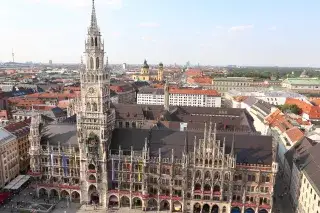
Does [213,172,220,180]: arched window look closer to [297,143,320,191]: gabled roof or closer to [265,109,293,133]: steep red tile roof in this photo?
[297,143,320,191]: gabled roof

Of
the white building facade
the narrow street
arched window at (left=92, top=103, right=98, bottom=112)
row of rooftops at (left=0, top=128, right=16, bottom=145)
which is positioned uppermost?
arched window at (left=92, top=103, right=98, bottom=112)

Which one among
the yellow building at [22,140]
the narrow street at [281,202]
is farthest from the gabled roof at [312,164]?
the yellow building at [22,140]

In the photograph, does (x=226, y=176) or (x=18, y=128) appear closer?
(x=226, y=176)

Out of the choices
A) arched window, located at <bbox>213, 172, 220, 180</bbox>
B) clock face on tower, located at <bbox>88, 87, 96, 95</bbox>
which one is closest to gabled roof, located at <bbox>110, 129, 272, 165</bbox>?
arched window, located at <bbox>213, 172, 220, 180</bbox>

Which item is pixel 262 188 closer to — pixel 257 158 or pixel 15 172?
pixel 257 158

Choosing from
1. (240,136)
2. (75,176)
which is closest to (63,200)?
(75,176)

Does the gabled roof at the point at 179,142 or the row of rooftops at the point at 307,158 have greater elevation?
the gabled roof at the point at 179,142

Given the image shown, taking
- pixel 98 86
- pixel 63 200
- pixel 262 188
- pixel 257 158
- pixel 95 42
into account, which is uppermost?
pixel 95 42

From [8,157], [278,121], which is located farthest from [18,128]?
[278,121]

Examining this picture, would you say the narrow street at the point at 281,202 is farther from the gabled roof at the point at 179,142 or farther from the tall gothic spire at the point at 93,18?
the tall gothic spire at the point at 93,18

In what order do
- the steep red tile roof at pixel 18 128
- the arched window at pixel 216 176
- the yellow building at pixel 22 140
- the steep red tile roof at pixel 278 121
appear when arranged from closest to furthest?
the arched window at pixel 216 176, the steep red tile roof at pixel 18 128, the yellow building at pixel 22 140, the steep red tile roof at pixel 278 121

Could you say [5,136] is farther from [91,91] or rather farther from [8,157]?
[91,91]
